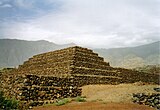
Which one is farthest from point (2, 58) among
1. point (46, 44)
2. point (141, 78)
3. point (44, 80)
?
point (44, 80)

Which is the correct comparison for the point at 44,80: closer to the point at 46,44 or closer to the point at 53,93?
the point at 53,93

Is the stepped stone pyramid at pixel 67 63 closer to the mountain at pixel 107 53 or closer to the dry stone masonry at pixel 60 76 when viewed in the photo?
the dry stone masonry at pixel 60 76

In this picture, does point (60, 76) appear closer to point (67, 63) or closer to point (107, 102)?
point (67, 63)

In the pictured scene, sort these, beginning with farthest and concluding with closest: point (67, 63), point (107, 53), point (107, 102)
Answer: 1. point (107, 53)
2. point (67, 63)
3. point (107, 102)

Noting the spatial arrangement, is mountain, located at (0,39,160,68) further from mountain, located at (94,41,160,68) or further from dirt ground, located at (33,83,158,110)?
dirt ground, located at (33,83,158,110)

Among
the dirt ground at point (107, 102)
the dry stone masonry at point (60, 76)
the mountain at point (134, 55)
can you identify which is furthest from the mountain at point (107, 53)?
the dirt ground at point (107, 102)

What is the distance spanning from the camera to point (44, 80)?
22.1m

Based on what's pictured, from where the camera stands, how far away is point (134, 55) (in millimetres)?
123812

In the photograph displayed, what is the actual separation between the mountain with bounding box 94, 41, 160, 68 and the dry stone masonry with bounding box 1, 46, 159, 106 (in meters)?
67.3

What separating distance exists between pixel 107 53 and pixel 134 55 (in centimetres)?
2097

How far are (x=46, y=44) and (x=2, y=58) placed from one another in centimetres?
4113

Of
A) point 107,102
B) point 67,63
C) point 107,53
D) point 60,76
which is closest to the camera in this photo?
point 107,102

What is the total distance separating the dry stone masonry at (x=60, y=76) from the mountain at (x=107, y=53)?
233ft

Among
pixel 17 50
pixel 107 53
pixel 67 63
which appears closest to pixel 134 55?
pixel 107 53
